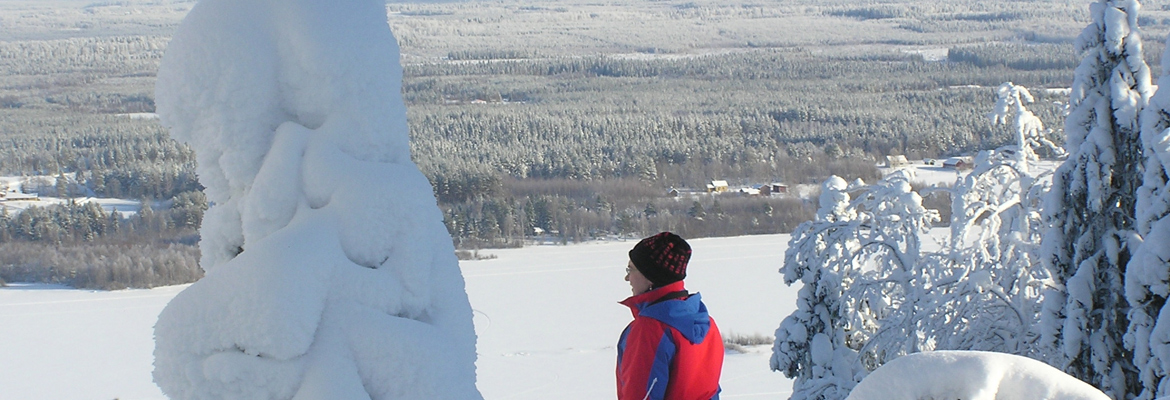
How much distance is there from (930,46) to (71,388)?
185853mm

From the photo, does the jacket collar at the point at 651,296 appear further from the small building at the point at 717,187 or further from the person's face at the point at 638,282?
the small building at the point at 717,187

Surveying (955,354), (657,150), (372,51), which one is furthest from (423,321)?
(657,150)

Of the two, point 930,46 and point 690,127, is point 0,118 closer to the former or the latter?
point 690,127

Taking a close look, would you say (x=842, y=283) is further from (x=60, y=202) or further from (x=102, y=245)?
(x=60, y=202)

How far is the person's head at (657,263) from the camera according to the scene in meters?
3.46

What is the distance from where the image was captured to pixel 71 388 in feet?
72.5

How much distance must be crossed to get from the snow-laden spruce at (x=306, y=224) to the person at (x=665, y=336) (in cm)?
55

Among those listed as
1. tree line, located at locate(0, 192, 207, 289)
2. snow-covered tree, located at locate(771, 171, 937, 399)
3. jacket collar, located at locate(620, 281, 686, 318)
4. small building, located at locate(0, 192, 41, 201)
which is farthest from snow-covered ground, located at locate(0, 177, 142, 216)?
jacket collar, located at locate(620, 281, 686, 318)

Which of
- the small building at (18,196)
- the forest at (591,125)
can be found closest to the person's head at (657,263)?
the forest at (591,125)

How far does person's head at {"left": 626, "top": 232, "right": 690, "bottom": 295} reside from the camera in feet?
11.3

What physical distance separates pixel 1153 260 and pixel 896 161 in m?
72.9

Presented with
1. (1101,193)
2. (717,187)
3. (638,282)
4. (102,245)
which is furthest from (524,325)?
(717,187)

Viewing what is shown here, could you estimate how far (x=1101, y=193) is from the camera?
24.5 ft

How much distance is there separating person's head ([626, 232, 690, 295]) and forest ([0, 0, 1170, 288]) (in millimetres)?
2865
